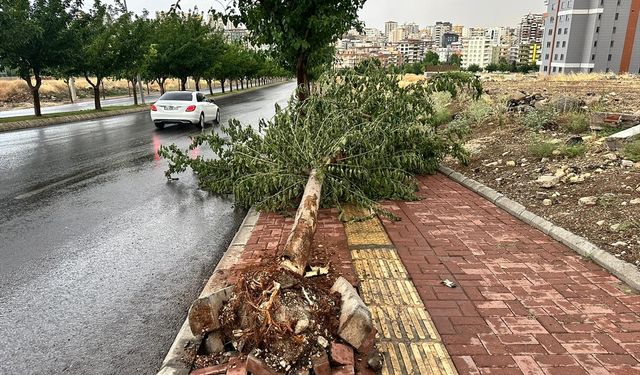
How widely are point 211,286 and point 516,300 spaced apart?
265 centimetres

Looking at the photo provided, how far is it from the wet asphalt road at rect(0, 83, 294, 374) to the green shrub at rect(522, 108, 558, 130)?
7.05 metres

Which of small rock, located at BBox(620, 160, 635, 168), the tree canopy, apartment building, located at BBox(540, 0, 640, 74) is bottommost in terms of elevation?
small rock, located at BBox(620, 160, 635, 168)

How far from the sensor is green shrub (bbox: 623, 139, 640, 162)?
6527mm

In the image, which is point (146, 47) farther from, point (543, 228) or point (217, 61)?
point (543, 228)

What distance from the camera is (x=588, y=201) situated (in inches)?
220

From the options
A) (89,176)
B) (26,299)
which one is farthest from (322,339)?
(89,176)

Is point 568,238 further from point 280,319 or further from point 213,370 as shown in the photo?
point 213,370

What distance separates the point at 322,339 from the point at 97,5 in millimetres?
27885

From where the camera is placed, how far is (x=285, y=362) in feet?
8.63

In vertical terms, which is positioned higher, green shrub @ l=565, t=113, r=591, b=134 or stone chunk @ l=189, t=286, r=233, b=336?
green shrub @ l=565, t=113, r=591, b=134

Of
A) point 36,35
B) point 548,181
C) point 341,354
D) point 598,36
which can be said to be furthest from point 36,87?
point 598,36

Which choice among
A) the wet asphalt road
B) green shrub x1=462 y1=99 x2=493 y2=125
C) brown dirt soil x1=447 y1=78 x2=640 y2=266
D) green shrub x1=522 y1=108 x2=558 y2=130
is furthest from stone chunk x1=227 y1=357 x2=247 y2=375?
green shrub x1=462 y1=99 x2=493 y2=125

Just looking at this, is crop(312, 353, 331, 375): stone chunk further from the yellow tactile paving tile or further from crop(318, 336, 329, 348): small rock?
the yellow tactile paving tile

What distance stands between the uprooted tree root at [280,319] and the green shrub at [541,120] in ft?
27.7
